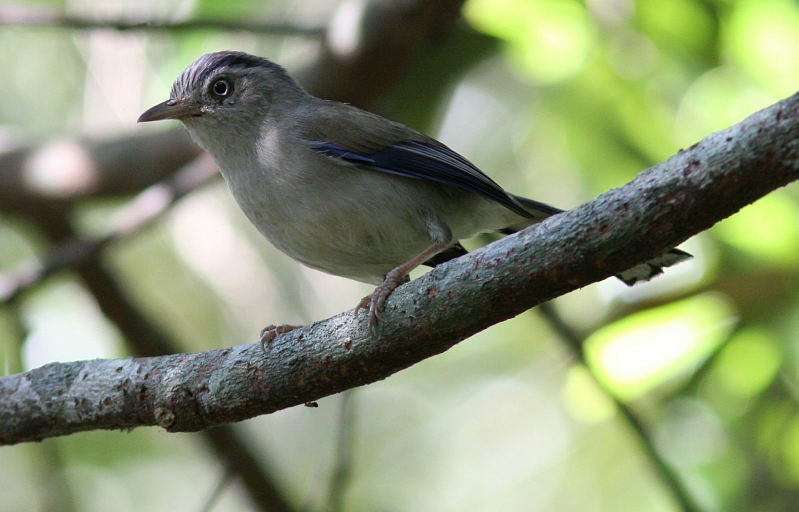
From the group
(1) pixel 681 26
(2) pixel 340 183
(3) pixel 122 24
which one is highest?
(3) pixel 122 24

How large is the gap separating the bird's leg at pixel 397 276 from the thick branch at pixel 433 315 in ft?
0.15

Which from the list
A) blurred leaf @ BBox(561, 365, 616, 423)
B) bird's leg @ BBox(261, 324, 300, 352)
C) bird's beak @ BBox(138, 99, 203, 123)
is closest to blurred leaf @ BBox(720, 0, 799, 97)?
blurred leaf @ BBox(561, 365, 616, 423)

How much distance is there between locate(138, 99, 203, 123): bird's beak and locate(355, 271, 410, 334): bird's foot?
1.75 meters

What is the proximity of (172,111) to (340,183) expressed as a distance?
3.69 feet

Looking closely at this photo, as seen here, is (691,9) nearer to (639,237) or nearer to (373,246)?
(373,246)

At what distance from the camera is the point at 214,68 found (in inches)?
203

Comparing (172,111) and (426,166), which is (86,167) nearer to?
(172,111)

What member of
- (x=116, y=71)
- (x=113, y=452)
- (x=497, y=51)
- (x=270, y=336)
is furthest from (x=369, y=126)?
(x=113, y=452)

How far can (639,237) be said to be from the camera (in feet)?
9.25

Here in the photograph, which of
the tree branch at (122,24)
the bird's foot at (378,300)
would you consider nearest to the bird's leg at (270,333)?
the bird's foot at (378,300)

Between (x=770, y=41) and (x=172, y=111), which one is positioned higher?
(x=172, y=111)

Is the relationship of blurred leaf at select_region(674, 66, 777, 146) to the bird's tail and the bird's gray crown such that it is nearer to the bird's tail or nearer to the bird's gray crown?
the bird's tail

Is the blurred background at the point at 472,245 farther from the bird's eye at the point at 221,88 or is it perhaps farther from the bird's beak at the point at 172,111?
the bird's beak at the point at 172,111

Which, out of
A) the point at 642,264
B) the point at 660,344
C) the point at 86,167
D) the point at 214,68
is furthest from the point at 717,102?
the point at 86,167
